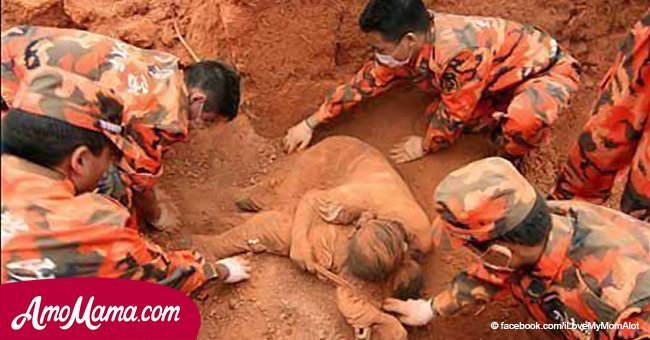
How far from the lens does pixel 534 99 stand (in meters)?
3.92

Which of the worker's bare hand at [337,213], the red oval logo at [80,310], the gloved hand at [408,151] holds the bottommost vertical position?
the gloved hand at [408,151]

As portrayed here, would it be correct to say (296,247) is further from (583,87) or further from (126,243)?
(583,87)

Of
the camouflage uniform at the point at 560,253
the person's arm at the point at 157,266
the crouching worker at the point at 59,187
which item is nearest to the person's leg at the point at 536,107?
the camouflage uniform at the point at 560,253

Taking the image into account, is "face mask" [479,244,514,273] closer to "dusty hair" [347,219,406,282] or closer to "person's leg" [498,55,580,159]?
"dusty hair" [347,219,406,282]

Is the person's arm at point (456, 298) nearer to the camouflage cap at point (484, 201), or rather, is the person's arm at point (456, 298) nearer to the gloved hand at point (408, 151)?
the camouflage cap at point (484, 201)

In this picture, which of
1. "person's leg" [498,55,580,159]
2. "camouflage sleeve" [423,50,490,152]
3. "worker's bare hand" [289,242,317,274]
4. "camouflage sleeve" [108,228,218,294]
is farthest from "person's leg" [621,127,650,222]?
"camouflage sleeve" [108,228,218,294]

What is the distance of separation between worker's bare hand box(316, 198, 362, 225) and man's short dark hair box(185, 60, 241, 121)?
528 millimetres

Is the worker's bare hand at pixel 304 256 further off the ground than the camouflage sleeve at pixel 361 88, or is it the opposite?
the camouflage sleeve at pixel 361 88

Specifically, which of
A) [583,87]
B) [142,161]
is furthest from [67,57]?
[583,87]

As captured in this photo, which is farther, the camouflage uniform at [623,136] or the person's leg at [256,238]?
the person's leg at [256,238]

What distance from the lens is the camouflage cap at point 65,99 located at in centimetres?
263

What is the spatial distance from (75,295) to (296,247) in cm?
107

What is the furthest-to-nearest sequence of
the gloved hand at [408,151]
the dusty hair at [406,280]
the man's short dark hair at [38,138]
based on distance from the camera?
1. the gloved hand at [408,151]
2. the dusty hair at [406,280]
3. the man's short dark hair at [38,138]

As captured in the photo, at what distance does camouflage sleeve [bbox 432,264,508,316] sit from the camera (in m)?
3.22
